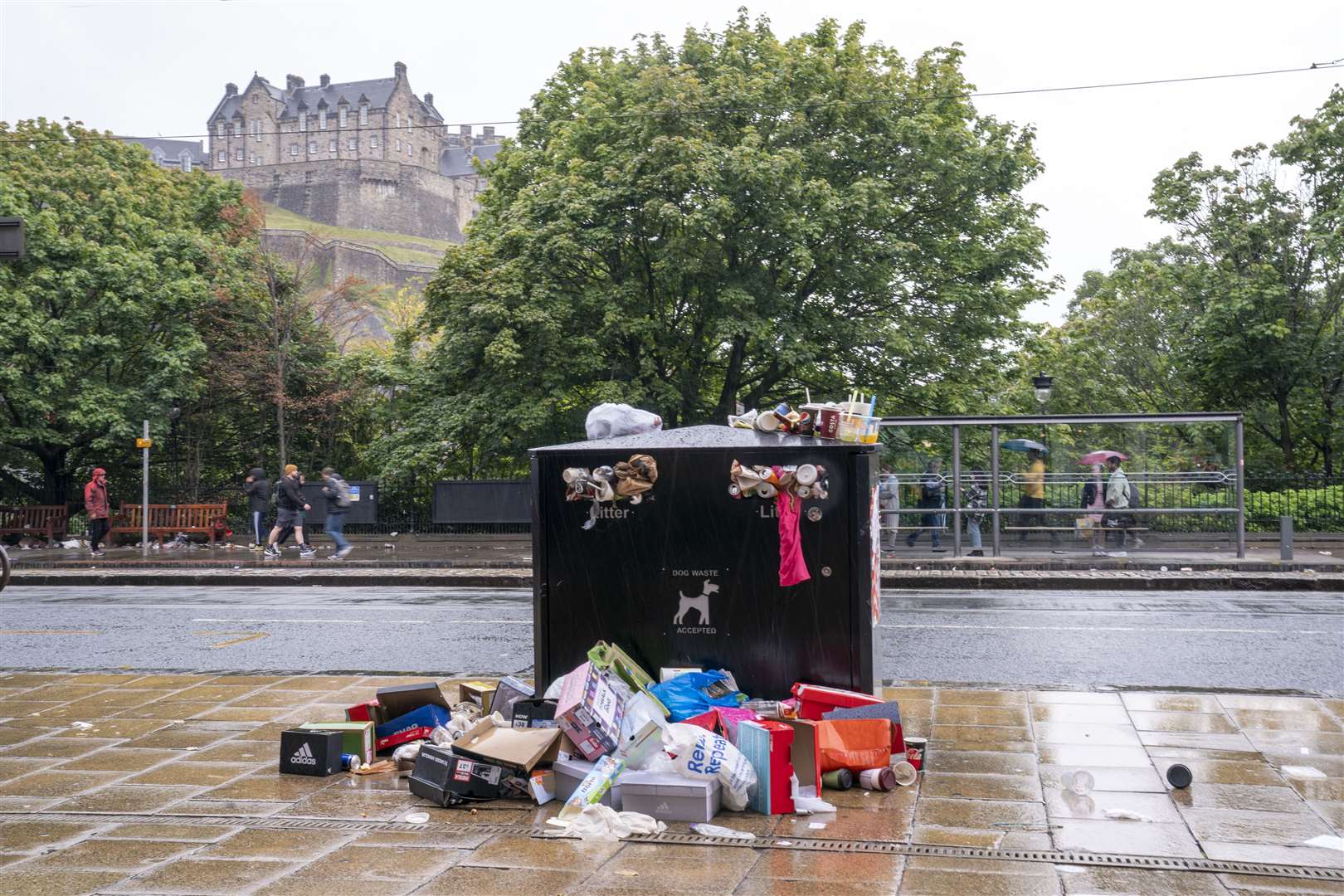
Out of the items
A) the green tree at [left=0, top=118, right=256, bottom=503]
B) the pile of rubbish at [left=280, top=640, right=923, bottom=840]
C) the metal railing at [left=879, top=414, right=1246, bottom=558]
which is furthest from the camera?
the green tree at [left=0, top=118, right=256, bottom=503]

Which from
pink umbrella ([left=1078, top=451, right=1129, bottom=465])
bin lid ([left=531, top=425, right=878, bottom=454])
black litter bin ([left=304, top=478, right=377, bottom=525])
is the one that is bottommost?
black litter bin ([left=304, top=478, right=377, bottom=525])

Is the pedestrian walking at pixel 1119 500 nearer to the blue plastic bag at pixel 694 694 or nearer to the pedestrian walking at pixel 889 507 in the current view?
the pedestrian walking at pixel 889 507

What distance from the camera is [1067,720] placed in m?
7.06

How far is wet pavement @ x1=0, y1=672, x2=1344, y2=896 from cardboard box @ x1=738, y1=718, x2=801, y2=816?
8cm

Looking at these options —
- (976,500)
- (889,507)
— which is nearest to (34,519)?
(889,507)

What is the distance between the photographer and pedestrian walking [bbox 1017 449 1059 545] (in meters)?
19.6

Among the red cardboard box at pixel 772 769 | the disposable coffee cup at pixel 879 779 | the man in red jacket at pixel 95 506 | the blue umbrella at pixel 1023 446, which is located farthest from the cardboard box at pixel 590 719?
the man in red jacket at pixel 95 506

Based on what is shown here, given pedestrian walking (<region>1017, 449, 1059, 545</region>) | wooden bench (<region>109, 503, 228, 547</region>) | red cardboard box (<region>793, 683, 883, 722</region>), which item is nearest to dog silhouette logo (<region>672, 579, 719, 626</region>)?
red cardboard box (<region>793, 683, 883, 722</region>)

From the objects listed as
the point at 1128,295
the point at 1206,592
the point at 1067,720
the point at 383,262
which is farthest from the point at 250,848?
the point at 383,262

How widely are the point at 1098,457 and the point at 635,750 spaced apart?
51.3ft

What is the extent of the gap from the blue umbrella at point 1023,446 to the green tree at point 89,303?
19.4 metres

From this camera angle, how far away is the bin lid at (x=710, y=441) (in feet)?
19.9

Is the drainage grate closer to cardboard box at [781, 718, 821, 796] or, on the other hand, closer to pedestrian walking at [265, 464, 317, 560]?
cardboard box at [781, 718, 821, 796]

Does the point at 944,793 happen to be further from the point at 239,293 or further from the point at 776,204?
the point at 239,293
